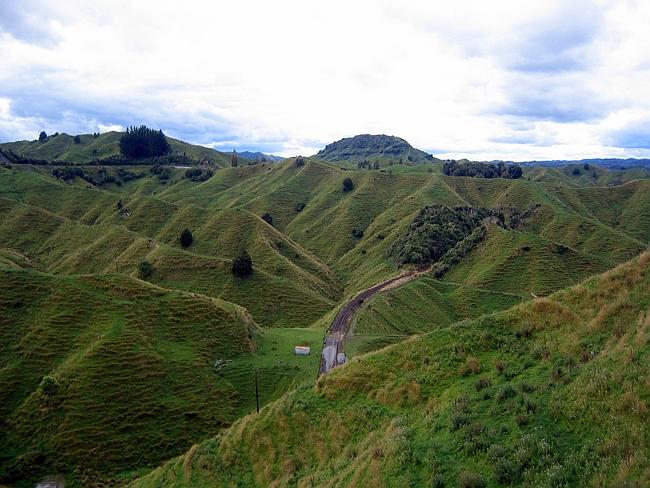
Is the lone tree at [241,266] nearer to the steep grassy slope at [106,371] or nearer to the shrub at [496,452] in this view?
the steep grassy slope at [106,371]

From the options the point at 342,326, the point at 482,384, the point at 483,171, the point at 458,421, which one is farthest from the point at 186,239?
the point at 483,171

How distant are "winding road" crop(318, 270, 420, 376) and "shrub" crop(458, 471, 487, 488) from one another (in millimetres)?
38906

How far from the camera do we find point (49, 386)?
151 feet

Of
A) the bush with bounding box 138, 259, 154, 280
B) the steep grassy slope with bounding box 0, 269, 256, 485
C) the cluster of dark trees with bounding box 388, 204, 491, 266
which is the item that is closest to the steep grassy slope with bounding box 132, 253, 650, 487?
the steep grassy slope with bounding box 0, 269, 256, 485

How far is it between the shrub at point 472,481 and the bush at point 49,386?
4621 cm

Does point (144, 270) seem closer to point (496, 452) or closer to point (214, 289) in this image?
point (214, 289)

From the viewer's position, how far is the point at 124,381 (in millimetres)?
49188

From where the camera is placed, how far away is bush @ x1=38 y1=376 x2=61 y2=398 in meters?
46.1

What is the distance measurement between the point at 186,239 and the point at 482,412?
341ft

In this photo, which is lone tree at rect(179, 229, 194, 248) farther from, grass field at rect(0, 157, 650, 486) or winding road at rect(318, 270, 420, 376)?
winding road at rect(318, 270, 420, 376)

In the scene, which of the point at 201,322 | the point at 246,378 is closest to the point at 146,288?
the point at 201,322

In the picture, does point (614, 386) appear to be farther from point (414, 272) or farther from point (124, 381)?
point (414, 272)

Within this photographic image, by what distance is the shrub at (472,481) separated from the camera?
49.1 ft

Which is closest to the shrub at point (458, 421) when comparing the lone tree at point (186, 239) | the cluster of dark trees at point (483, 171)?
the lone tree at point (186, 239)
